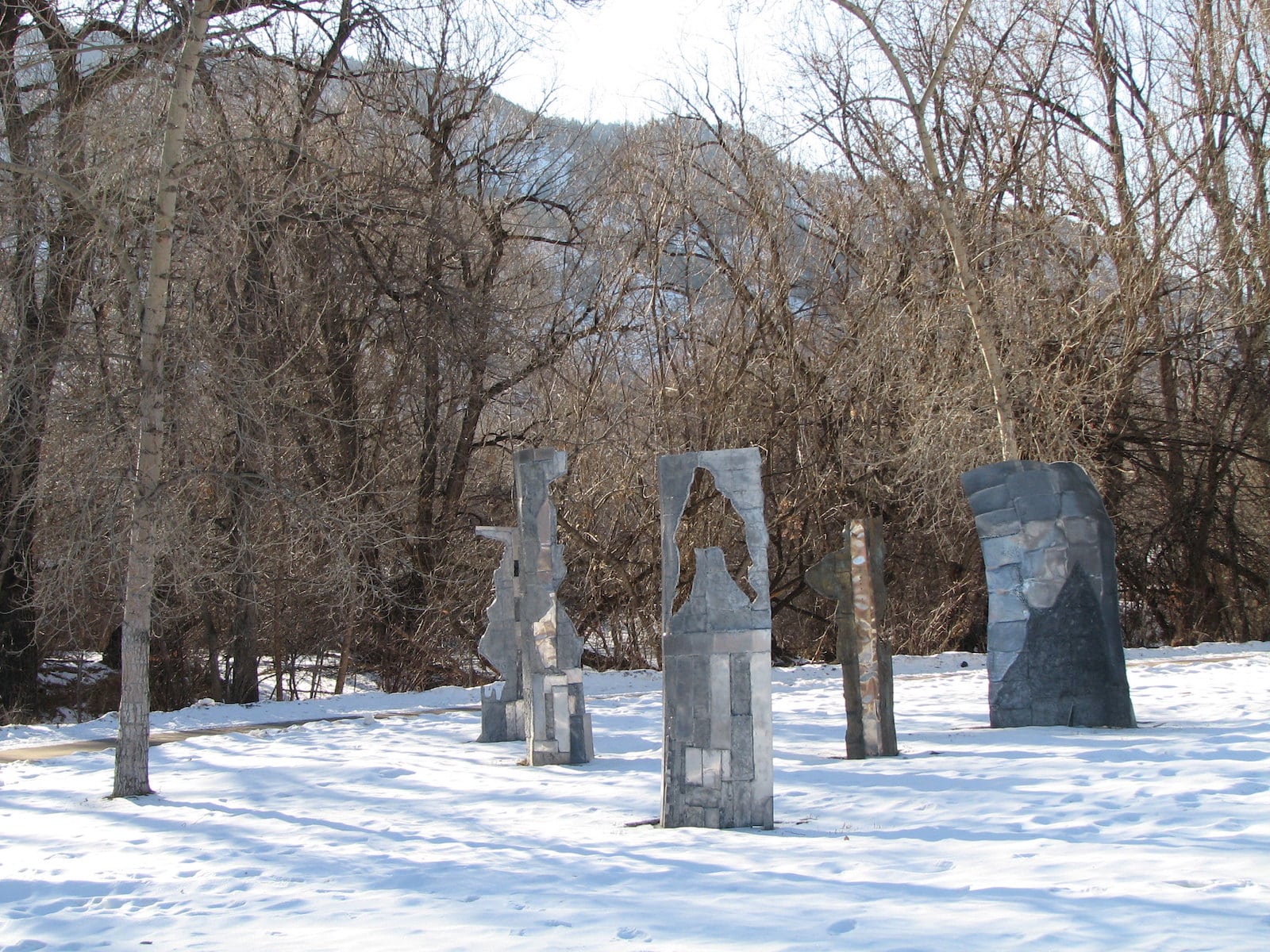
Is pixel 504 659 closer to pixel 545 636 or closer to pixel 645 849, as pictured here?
pixel 545 636

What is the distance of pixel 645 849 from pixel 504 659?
4.75m

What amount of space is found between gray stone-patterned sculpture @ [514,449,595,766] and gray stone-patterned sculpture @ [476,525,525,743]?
47.2 inches

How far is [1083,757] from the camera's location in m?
8.01

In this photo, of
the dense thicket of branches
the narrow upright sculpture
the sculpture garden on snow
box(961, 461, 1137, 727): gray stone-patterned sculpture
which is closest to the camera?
the narrow upright sculpture

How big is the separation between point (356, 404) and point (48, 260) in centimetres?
835

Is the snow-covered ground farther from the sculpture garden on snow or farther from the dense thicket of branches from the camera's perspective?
the dense thicket of branches

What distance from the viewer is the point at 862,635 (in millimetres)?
8695

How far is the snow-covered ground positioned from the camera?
184 inches

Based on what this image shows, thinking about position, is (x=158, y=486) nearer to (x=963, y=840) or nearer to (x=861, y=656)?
(x=861, y=656)

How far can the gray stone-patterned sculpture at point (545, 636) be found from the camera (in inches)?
361

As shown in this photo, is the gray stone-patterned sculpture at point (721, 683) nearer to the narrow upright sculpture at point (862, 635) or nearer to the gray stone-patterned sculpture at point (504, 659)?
the narrow upright sculpture at point (862, 635)

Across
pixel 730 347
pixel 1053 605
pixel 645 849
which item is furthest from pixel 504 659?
pixel 730 347

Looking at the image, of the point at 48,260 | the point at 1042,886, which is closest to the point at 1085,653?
the point at 1042,886

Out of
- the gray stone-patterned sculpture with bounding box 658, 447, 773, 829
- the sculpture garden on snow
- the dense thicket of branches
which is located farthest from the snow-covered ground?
the dense thicket of branches
